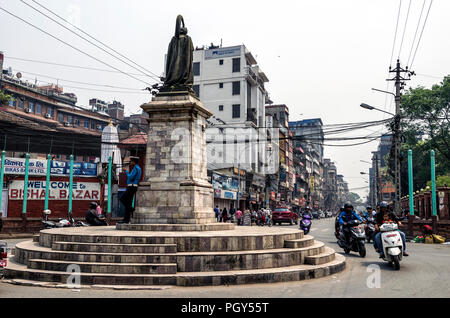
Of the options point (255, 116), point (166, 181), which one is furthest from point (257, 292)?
point (255, 116)

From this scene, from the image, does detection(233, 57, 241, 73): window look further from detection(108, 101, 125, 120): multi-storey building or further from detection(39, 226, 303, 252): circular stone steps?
detection(39, 226, 303, 252): circular stone steps

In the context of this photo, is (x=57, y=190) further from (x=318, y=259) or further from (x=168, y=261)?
(x=318, y=259)

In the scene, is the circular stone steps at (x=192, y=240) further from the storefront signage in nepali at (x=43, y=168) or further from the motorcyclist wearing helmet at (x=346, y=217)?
the storefront signage in nepali at (x=43, y=168)

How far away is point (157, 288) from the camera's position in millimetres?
6930

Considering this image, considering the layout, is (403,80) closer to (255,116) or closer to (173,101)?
(173,101)

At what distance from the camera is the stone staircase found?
734 cm

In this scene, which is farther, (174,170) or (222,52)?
(222,52)

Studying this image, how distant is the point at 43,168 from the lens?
93.8ft

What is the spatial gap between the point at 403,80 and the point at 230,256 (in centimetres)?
2305

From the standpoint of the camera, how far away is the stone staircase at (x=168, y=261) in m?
7.34

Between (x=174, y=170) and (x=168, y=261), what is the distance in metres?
4.14

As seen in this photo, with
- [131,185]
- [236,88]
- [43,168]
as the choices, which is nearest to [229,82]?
[236,88]

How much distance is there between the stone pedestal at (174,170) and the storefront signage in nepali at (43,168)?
64.7 feet

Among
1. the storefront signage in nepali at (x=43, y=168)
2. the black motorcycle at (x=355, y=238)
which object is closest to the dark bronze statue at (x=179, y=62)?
the black motorcycle at (x=355, y=238)
